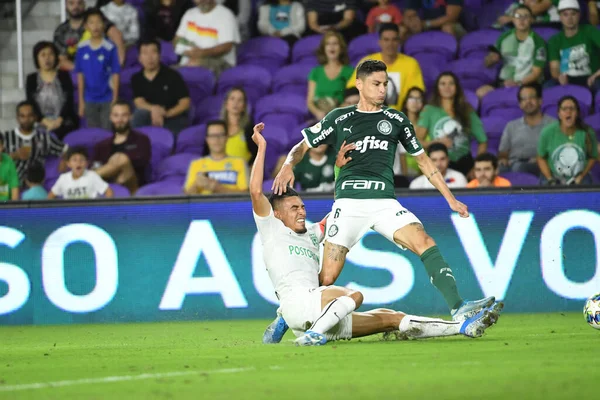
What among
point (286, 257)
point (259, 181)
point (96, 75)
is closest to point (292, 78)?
point (96, 75)

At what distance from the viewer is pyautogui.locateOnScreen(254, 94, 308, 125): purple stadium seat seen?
47.3 feet

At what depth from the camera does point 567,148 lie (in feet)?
41.3

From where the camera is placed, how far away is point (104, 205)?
11.7m

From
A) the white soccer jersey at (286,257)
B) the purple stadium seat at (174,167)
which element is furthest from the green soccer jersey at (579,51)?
the white soccer jersey at (286,257)

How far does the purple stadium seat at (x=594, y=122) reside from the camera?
13469mm

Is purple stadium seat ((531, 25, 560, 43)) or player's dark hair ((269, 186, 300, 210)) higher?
purple stadium seat ((531, 25, 560, 43))

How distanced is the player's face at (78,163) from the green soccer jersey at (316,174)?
106 inches

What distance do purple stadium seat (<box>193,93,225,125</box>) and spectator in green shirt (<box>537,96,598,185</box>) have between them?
4.57m

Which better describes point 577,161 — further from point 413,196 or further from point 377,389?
point 377,389

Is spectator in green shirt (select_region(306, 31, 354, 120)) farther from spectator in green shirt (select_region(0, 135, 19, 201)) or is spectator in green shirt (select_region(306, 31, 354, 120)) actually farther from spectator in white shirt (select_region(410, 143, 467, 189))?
spectator in green shirt (select_region(0, 135, 19, 201))

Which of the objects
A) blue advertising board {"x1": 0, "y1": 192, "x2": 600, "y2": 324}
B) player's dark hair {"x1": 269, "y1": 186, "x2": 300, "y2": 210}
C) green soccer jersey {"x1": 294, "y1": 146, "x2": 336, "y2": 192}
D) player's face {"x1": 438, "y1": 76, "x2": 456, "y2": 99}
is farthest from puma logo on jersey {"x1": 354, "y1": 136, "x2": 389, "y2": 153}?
player's face {"x1": 438, "y1": 76, "x2": 456, "y2": 99}

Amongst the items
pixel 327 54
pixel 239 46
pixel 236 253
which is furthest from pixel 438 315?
pixel 239 46

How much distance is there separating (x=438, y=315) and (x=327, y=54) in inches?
174

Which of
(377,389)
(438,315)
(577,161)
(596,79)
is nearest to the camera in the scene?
(377,389)
